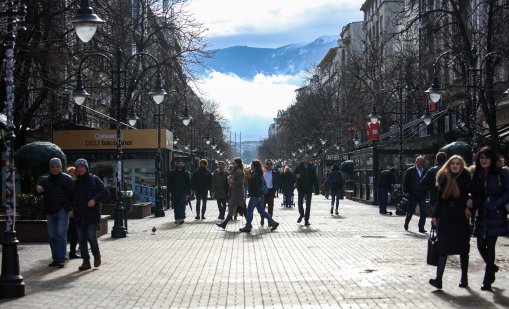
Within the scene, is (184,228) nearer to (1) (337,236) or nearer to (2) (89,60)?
(1) (337,236)

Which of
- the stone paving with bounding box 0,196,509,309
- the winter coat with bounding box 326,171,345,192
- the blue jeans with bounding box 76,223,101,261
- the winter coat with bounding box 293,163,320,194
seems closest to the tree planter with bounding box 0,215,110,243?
the stone paving with bounding box 0,196,509,309

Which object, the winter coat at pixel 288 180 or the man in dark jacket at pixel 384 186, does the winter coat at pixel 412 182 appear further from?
the winter coat at pixel 288 180

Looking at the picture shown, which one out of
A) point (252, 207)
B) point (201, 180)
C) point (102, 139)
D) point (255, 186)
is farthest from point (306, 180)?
point (102, 139)

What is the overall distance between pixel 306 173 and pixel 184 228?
353cm

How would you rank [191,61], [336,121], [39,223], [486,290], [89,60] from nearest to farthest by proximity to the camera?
[486,290] < [39,223] < [89,60] < [191,61] < [336,121]

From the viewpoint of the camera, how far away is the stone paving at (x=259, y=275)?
9.02 metres

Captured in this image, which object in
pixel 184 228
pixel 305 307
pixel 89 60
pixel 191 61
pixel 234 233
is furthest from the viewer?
pixel 191 61

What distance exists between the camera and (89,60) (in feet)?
92.5

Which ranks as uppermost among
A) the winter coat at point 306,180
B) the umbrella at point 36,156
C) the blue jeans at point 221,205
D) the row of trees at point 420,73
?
the row of trees at point 420,73

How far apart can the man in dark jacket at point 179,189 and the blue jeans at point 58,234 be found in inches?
418

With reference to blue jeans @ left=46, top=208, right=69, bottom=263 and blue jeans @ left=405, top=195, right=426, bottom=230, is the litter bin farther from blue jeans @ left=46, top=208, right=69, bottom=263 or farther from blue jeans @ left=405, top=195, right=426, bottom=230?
blue jeans @ left=405, top=195, right=426, bottom=230

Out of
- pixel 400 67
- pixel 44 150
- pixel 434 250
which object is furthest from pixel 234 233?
pixel 400 67

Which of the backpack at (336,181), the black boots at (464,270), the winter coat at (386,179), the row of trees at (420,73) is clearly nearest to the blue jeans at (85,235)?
the black boots at (464,270)

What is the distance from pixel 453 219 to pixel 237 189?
36.8ft
